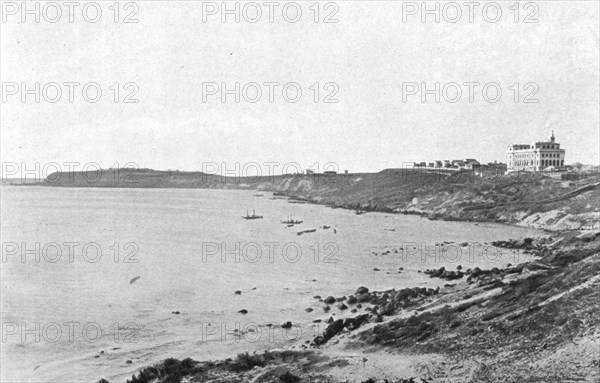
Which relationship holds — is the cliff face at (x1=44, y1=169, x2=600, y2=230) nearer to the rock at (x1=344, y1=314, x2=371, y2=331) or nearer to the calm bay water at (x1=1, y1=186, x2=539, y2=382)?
the calm bay water at (x1=1, y1=186, x2=539, y2=382)

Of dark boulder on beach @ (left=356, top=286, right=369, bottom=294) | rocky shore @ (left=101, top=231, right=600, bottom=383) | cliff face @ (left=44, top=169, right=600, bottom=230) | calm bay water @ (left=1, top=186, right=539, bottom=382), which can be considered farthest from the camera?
cliff face @ (left=44, top=169, right=600, bottom=230)

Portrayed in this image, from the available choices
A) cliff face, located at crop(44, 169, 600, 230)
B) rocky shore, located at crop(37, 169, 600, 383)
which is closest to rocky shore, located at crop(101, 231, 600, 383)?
rocky shore, located at crop(37, 169, 600, 383)

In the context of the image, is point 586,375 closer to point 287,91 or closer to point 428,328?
point 428,328

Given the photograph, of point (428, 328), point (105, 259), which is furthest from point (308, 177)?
point (428, 328)

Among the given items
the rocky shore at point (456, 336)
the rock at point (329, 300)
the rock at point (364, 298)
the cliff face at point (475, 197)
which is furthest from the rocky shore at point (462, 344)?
the cliff face at point (475, 197)

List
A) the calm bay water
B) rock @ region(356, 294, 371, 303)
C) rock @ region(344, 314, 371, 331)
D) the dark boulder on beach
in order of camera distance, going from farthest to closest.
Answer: the dark boulder on beach, rock @ region(356, 294, 371, 303), rock @ region(344, 314, 371, 331), the calm bay water

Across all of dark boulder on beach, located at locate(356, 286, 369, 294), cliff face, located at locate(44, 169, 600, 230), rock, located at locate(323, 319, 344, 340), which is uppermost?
cliff face, located at locate(44, 169, 600, 230)

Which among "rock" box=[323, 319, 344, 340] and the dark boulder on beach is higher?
the dark boulder on beach

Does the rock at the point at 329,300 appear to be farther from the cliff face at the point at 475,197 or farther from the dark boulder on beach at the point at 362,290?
the cliff face at the point at 475,197
